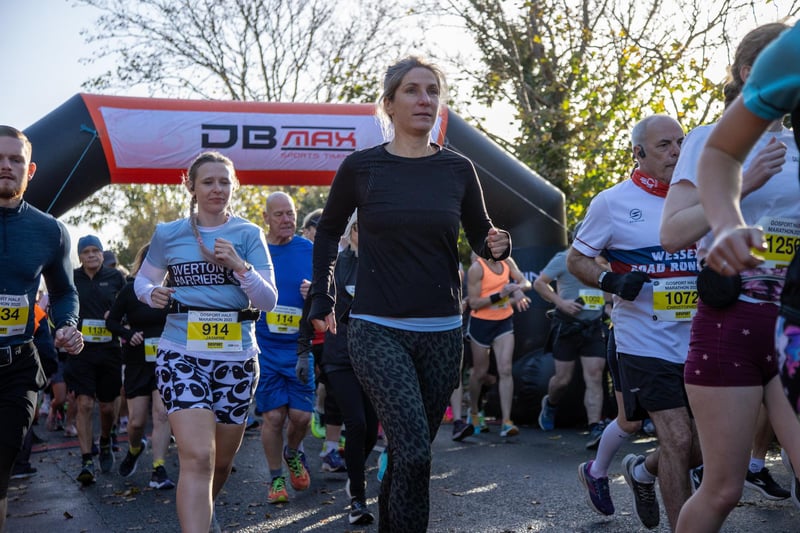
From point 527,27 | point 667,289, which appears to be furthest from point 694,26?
point 667,289

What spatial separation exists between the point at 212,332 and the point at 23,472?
5017 mm

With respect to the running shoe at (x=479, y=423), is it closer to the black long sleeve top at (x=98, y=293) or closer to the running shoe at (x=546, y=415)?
the running shoe at (x=546, y=415)

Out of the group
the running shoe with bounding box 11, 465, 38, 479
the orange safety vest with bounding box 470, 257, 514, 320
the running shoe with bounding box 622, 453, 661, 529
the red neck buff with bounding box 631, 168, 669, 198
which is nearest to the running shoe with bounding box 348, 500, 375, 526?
the running shoe with bounding box 622, 453, 661, 529

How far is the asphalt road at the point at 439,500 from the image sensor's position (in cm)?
611

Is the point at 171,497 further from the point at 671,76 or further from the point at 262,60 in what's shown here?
the point at 262,60

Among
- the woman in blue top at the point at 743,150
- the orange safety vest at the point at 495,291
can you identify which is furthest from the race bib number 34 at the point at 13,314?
the orange safety vest at the point at 495,291

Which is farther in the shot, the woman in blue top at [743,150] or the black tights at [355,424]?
the black tights at [355,424]

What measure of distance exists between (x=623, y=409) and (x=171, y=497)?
3765mm

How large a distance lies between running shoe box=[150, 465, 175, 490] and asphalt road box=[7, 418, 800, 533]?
9cm

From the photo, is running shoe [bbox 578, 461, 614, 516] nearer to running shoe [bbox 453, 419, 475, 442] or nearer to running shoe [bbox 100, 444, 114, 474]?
running shoe [bbox 453, 419, 475, 442]

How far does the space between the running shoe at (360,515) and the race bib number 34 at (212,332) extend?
6.14 ft

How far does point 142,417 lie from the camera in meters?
8.81

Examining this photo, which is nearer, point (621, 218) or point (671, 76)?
point (621, 218)

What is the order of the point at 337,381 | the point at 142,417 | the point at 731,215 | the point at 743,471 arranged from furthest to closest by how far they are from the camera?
the point at 142,417, the point at 337,381, the point at 743,471, the point at 731,215
